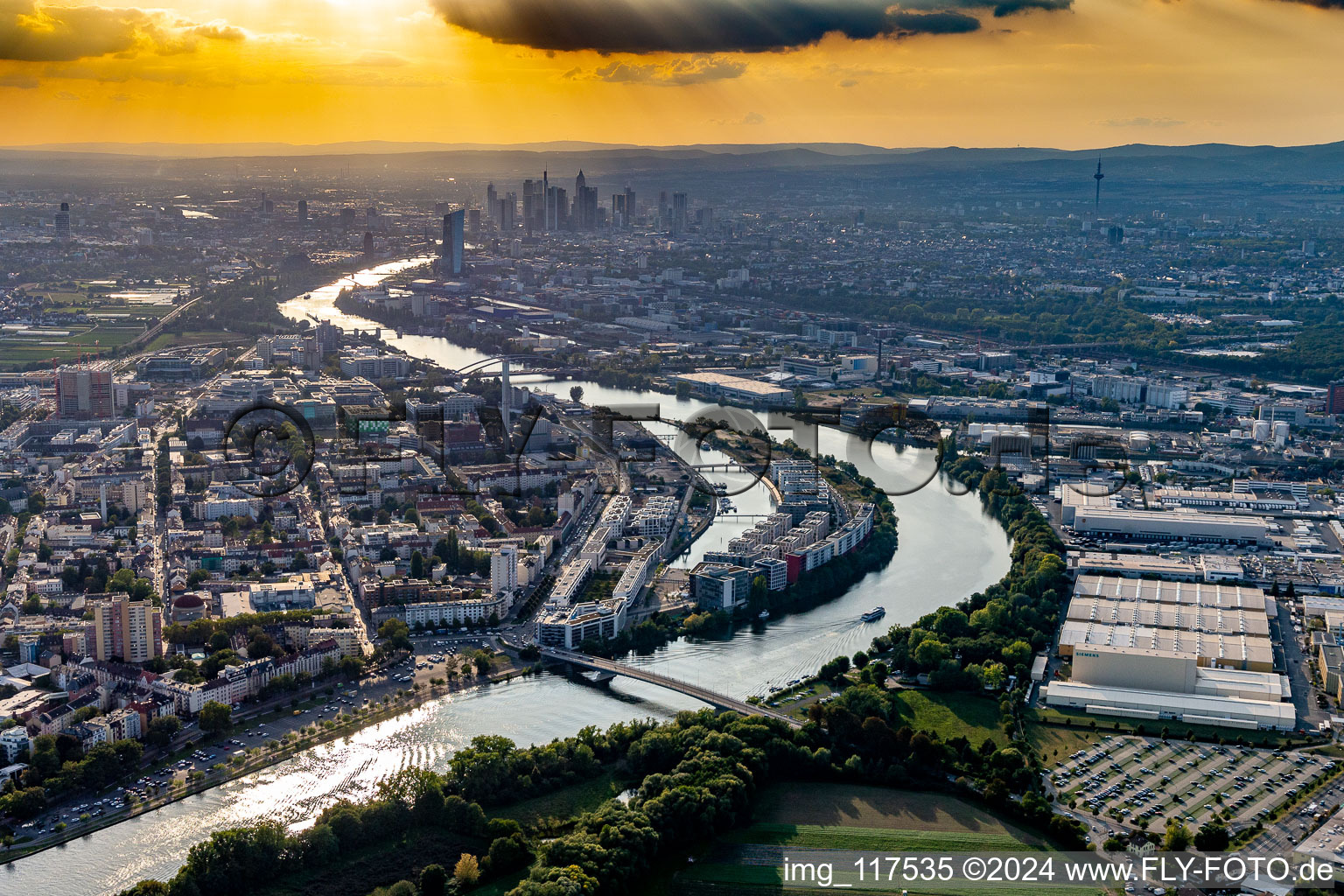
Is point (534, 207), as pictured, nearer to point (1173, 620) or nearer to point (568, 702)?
point (1173, 620)

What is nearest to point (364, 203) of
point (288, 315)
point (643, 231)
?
point (643, 231)

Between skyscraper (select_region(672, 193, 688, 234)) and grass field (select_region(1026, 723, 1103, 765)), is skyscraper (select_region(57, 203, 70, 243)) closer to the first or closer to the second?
skyscraper (select_region(672, 193, 688, 234))

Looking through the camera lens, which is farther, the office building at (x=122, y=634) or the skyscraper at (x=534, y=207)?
the skyscraper at (x=534, y=207)

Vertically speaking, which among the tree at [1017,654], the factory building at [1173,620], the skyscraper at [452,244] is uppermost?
the skyscraper at [452,244]

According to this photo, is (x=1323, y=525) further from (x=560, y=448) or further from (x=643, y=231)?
(x=643, y=231)

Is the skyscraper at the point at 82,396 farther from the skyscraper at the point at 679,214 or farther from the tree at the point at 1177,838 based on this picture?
the skyscraper at the point at 679,214

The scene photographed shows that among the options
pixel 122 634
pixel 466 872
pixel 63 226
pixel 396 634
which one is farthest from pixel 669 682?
pixel 63 226

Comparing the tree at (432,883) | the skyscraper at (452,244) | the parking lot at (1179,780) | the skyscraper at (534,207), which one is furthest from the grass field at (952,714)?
the skyscraper at (534,207)
